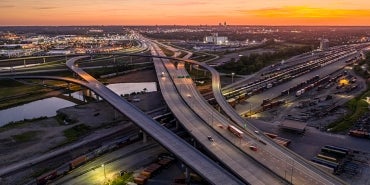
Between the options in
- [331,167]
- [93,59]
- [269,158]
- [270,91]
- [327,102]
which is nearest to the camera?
[269,158]

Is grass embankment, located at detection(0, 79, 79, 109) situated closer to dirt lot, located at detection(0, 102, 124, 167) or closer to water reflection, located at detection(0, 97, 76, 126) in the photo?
water reflection, located at detection(0, 97, 76, 126)

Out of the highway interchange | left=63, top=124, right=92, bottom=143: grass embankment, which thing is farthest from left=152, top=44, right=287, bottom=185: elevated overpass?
left=63, top=124, right=92, bottom=143: grass embankment

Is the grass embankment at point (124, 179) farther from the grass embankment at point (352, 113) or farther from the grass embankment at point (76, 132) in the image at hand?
the grass embankment at point (352, 113)

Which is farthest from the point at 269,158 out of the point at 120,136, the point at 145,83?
the point at 145,83

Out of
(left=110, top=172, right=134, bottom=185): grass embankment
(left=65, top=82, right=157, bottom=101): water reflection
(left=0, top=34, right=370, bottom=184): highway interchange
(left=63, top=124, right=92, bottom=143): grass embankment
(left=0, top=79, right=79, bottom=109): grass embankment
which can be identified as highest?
(left=0, top=34, right=370, bottom=184): highway interchange

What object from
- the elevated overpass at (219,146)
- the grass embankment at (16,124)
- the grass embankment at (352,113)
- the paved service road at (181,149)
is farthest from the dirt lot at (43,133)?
the grass embankment at (352,113)

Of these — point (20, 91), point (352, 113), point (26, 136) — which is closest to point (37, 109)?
point (20, 91)

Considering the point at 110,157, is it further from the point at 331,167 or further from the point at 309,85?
the point at 309,85
